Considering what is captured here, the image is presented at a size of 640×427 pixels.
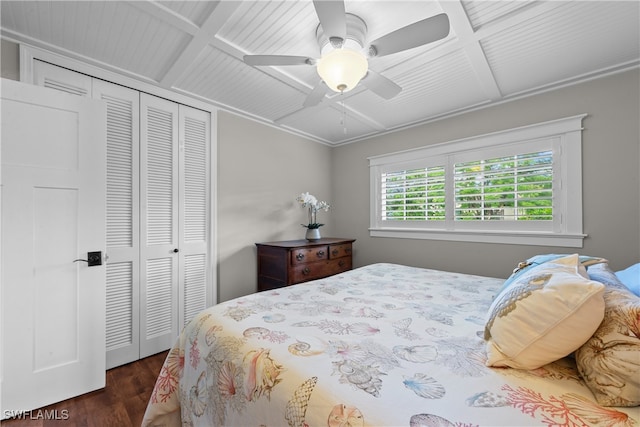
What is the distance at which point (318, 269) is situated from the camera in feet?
9.99

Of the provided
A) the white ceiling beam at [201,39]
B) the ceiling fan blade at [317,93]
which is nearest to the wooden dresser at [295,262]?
the ceiling fan blade at [317,93]

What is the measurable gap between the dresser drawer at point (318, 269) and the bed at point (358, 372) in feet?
3.99

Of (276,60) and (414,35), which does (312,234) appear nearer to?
(276,60)

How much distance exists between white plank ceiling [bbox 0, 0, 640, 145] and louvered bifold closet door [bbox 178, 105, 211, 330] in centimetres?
29

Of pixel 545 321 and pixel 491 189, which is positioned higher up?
pixel 491 189

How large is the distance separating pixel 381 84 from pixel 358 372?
5.53ft

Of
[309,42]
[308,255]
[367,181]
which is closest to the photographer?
[309,42]

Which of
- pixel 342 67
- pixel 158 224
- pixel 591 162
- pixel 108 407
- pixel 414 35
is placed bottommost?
pixel 108 407

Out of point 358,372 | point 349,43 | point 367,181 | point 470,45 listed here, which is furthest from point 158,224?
point 470,45

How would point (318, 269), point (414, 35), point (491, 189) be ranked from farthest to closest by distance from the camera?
1. point (318, 269)
2. point (491, 189)
3. point (414, 35)

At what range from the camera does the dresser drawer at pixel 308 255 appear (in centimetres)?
278

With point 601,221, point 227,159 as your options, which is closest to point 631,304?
point 601,221

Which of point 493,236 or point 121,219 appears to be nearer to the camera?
point 121,219

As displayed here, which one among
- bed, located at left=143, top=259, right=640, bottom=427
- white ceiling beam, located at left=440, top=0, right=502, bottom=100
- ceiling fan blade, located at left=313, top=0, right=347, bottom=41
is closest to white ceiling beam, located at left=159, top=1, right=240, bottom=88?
ceiling fan blade, located at left=313, top=0, right=347, bottom=41
